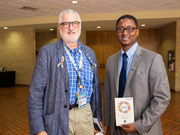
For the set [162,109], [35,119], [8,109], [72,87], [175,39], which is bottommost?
[8,109]

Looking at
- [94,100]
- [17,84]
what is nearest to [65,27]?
[94,100]

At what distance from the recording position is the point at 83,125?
1801mm

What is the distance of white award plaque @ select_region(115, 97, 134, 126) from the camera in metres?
1.57

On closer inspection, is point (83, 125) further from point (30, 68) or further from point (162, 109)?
point (30, 68)

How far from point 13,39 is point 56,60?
1057cm

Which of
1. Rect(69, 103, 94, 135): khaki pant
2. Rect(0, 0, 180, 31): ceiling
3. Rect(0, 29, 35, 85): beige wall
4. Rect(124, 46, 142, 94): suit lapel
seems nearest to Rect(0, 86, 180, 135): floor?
Rect(69, 103, 94, 135): khaki pant

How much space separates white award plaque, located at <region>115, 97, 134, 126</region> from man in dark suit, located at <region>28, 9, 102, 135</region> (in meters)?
0.35

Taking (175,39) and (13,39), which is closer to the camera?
(175,39)

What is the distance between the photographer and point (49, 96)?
168 centimetres

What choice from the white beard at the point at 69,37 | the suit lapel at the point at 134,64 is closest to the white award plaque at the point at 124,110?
the suit lapel at the point at 134,64

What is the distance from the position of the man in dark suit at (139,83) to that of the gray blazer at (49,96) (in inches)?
18.2

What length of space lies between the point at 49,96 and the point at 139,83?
810 mm

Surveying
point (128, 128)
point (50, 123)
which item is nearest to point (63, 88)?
point (50, 123)

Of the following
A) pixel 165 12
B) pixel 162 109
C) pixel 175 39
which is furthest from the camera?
pixel 175 39
